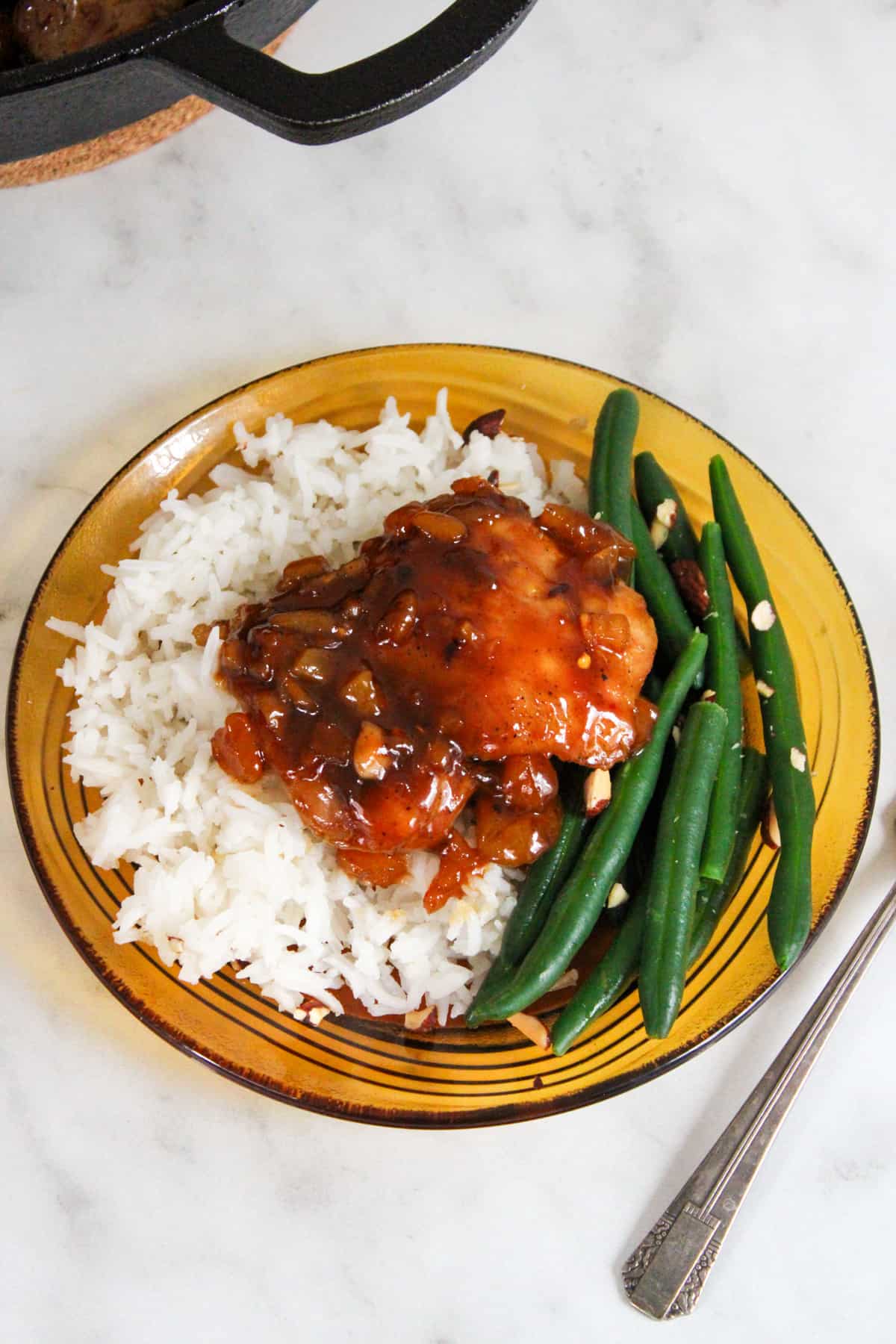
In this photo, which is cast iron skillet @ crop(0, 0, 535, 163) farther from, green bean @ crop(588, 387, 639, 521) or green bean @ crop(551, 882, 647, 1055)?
green bean @ crop(551, 882, 647, 1055)

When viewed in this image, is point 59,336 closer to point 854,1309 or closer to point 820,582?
point 820,582

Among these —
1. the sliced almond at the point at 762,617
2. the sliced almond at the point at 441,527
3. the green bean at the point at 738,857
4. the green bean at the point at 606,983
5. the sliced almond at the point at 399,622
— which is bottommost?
the green bean at the point at 606,983

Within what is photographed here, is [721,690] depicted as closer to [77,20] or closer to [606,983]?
[606,983]

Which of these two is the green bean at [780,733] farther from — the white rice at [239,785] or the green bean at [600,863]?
the white rice at [239,785]

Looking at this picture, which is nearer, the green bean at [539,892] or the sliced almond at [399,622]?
the sliced almond at [399,622]

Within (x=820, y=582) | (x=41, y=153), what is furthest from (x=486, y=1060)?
(x=41, y=153)

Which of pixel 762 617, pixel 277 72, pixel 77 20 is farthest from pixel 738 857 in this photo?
pixel 77 20

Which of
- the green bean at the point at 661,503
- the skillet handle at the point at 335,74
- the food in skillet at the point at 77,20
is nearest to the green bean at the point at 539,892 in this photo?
the green bean at the point at 661,503
